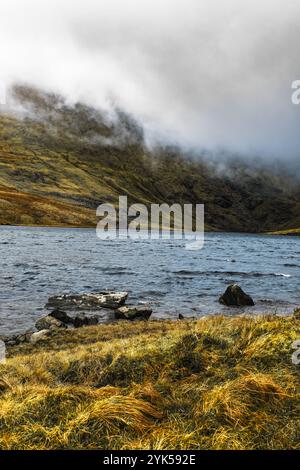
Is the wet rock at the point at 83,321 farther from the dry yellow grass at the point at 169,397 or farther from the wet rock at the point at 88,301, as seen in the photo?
the dry yellow grass at the point at 169,397

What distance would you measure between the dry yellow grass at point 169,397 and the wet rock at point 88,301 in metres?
13.2

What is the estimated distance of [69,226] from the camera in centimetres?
17488

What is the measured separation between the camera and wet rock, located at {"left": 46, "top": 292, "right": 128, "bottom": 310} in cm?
2389

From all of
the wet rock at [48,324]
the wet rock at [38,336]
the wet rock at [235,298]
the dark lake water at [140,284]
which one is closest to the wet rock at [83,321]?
the wet rock at [48,324]

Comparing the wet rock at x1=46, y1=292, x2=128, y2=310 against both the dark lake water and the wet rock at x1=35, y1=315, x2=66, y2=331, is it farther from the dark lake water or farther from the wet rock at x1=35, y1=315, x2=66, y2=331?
the wet rock at x1=35, y1=315, x2=66, y2=331

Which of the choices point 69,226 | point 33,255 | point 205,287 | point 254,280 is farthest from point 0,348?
point 69,226

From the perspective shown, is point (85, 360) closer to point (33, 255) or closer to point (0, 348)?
point (0, 348)

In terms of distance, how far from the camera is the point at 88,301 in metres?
24.8

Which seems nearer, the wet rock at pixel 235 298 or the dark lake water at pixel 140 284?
the dark lake water at pixel 140 284

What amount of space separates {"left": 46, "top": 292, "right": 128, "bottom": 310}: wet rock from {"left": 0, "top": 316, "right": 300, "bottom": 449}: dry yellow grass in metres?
13.2

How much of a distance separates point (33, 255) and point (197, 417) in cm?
4924

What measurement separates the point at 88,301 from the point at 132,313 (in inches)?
172

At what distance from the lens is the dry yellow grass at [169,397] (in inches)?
225
